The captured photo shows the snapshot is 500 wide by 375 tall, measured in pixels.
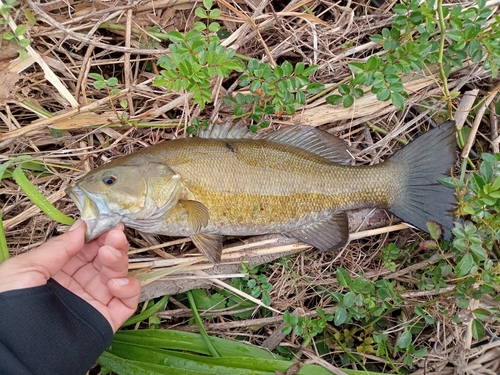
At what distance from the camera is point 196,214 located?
2879mm

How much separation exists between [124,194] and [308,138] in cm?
131

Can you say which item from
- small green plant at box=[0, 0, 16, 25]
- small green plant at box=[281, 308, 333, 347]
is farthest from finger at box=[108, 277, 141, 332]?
small green plant at box=[0, 0, 16, 25]

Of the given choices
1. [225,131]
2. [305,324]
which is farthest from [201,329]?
[225,131]

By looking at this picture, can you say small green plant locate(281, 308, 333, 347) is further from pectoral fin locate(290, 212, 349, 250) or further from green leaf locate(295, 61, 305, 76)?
green leaf locate(295, 61, 305, 76)

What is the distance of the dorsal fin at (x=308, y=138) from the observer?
3.10 m

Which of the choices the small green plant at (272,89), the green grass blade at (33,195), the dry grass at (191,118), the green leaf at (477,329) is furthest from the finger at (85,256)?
the green leaf at (477,329)

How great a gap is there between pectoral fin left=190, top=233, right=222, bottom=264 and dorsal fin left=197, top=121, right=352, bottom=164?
0.69m

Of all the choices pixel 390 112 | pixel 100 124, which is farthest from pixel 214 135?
pixel 390 112

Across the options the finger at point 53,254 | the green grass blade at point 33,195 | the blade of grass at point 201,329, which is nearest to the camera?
the finger at point 53,254

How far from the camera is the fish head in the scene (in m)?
2.70

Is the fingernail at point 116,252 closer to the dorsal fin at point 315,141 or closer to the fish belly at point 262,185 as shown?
the fish belly at point 262,185

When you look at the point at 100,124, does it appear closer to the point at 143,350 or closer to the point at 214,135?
the point at 214,135

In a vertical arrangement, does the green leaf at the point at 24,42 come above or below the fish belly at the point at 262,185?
above

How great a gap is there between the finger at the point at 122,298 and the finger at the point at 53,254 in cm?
30
